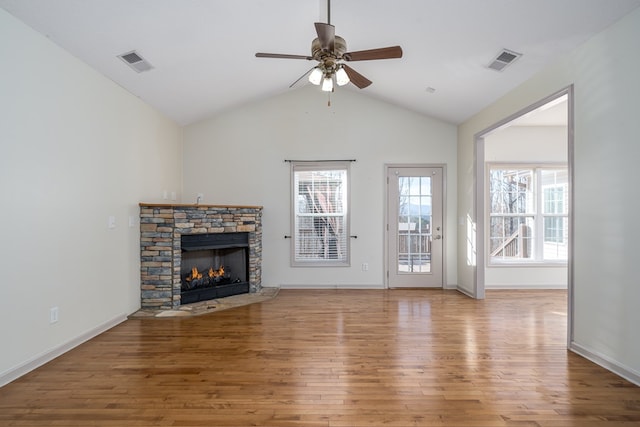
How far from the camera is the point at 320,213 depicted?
5469 mm

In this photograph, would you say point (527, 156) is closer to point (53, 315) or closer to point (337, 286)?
point (337, 286)

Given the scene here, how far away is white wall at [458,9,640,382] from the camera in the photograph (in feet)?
7.88

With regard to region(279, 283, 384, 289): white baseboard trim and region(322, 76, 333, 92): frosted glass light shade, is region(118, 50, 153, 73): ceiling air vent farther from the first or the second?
region(279, 283, 384, 289): white baseboard trim

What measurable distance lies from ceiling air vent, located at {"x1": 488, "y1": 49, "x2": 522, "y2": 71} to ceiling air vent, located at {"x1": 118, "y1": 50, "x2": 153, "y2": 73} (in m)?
3.71

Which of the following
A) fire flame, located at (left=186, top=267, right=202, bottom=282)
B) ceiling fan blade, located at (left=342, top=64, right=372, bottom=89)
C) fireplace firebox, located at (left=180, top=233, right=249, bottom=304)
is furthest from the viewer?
fire flame, located at (left=186, top=267, right=202, bottom=282)

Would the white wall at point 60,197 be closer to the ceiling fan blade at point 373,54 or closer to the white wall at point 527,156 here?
the ceiling fan blade at point 373,54

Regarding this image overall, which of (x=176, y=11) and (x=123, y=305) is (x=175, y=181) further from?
(x=176, y=11)

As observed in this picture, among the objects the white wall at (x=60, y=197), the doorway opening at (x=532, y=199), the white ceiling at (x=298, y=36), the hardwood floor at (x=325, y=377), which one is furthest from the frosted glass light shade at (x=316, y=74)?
the doorway opening at (x=532, y=199)

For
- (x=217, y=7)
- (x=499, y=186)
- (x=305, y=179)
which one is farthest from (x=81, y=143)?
(x=499, y=186)

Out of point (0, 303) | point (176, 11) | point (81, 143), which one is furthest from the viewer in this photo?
point (81, 143)

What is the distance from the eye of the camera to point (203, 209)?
4477 millimetres

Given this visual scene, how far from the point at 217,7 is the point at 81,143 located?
1852 mm

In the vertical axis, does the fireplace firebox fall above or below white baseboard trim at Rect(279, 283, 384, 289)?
above

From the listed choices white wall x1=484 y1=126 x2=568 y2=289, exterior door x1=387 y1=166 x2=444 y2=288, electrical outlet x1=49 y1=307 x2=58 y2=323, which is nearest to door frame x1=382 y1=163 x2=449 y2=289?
exterior door x1=387 y1=166 x2=444 y2=288
